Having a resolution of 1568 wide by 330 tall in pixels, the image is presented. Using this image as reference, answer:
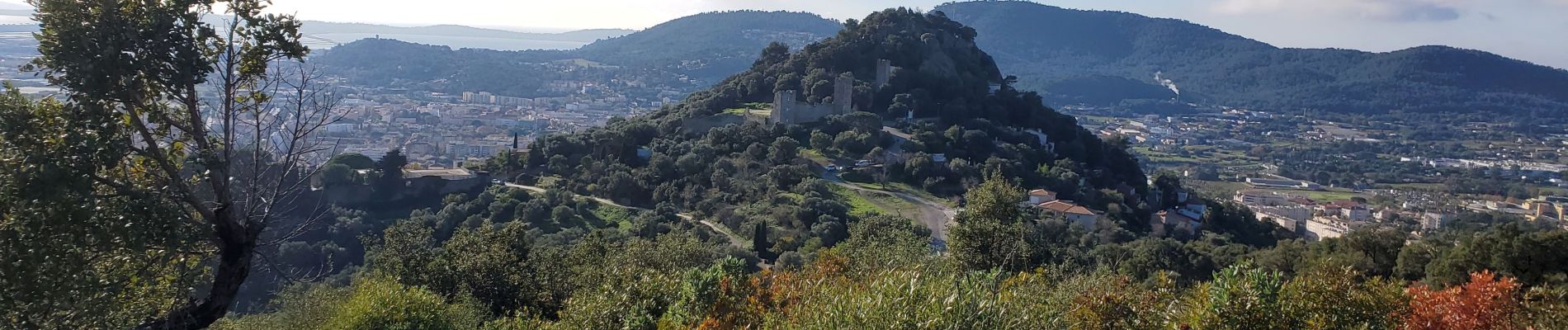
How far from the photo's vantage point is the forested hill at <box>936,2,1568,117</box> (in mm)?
118375

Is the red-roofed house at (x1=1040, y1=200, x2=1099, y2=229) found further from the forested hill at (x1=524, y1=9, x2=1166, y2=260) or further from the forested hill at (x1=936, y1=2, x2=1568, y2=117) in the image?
the forested hill at (x1=936, y1=2, x2=1568, y2=117)

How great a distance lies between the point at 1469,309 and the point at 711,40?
12585cm

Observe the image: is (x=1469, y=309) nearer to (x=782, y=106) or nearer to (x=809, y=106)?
(x=782, y=106)

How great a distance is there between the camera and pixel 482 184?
34.9 m

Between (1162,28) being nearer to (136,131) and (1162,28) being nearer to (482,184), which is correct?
(482,184)

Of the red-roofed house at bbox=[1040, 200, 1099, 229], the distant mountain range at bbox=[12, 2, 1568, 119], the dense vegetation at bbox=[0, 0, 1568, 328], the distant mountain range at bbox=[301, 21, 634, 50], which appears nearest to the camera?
the dense vegetation at bbox=[0, 0, 1568, 328]

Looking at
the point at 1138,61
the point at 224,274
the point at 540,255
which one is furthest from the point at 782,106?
the point at 1138,61

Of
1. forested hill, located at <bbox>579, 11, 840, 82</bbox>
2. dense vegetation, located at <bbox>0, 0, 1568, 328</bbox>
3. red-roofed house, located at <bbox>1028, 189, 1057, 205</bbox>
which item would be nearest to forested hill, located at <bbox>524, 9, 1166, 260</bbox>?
dense vegetation, located at <bbox>0, 0, 1568, 328</bbox>

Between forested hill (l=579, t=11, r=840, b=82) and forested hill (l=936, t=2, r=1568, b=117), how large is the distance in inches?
1013

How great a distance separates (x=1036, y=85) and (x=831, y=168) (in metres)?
93.1

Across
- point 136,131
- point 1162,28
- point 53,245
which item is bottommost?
point 53,245

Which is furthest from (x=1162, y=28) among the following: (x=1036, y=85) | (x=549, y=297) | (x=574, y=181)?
(x=549, y=297)

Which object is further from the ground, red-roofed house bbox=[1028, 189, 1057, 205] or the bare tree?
the bare tree

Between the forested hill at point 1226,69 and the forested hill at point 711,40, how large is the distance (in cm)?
2574
